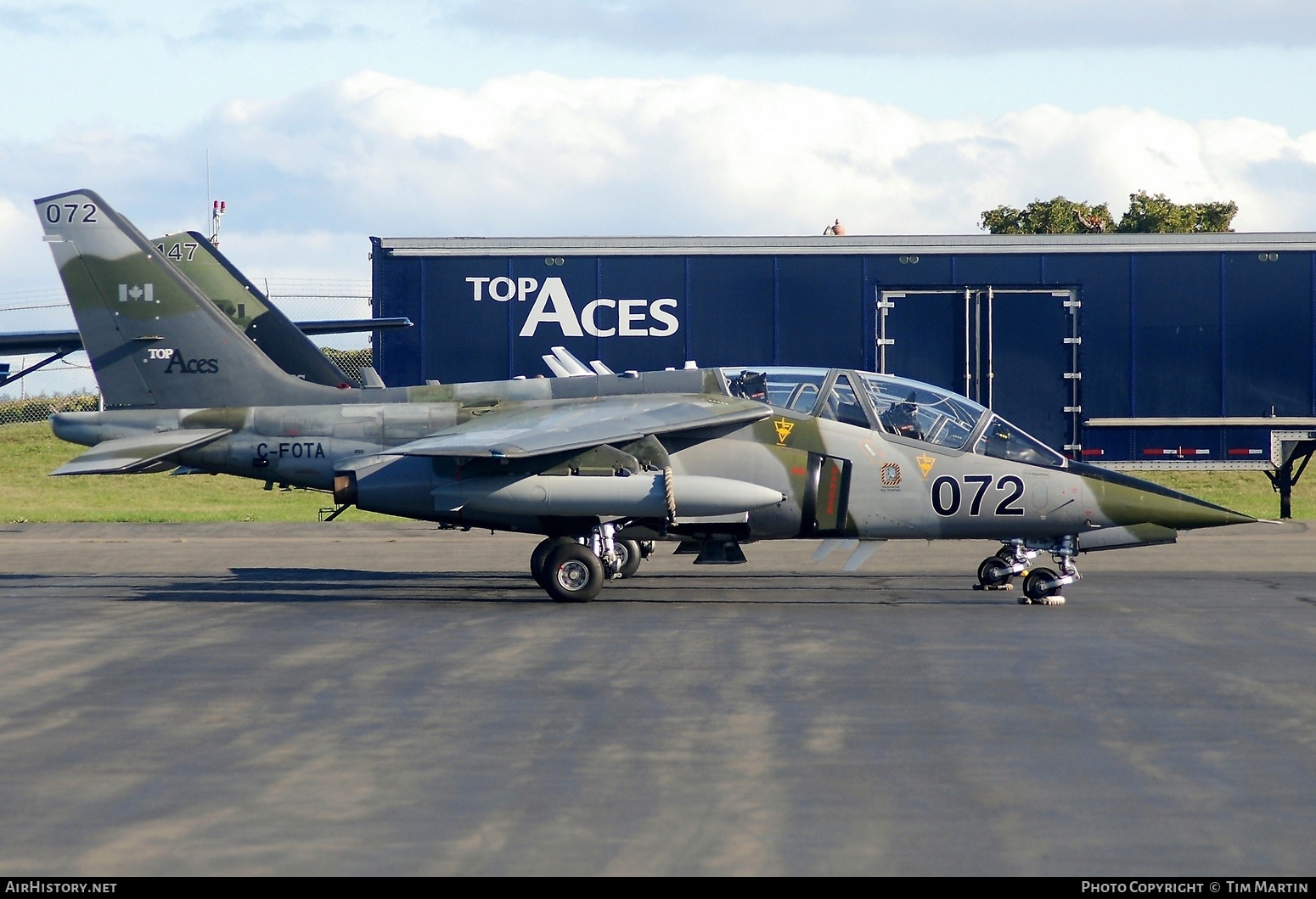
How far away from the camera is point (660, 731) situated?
28.0 ft

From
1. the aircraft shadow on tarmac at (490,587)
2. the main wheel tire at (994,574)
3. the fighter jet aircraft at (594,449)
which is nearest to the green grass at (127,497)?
the aircraft shadow on tarmac at (490,587)

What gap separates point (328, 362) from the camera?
65.7 ft

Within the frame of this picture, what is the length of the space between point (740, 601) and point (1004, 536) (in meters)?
2.91

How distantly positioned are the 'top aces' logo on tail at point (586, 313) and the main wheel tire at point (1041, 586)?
9996 mm

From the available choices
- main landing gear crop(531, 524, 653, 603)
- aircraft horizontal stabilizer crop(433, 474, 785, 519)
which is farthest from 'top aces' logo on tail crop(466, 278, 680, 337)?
aircraft horizontal stabilizer crop(433, 474, 785, 519)

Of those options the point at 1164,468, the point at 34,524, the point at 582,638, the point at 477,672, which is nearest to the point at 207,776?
the point at 477,672

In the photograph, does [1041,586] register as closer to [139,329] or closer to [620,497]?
[620,497]

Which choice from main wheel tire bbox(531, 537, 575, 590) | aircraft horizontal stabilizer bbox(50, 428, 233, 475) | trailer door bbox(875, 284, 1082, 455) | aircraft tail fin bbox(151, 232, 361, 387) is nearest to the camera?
main wheel tire bbox(531, 537, 575, 590)

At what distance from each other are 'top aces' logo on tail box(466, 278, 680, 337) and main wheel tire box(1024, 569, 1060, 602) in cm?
1000

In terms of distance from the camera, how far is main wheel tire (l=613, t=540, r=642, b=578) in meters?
17.8

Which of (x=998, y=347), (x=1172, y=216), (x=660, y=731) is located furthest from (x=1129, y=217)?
(x=660, y=731)

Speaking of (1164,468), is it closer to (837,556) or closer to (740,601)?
(837,556)

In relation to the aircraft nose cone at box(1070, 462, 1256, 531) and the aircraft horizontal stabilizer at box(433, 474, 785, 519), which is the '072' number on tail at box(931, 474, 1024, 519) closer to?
the aircraft nose cone at box(1070, 462, 1256, 531)

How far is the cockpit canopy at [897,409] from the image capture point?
615 inches
